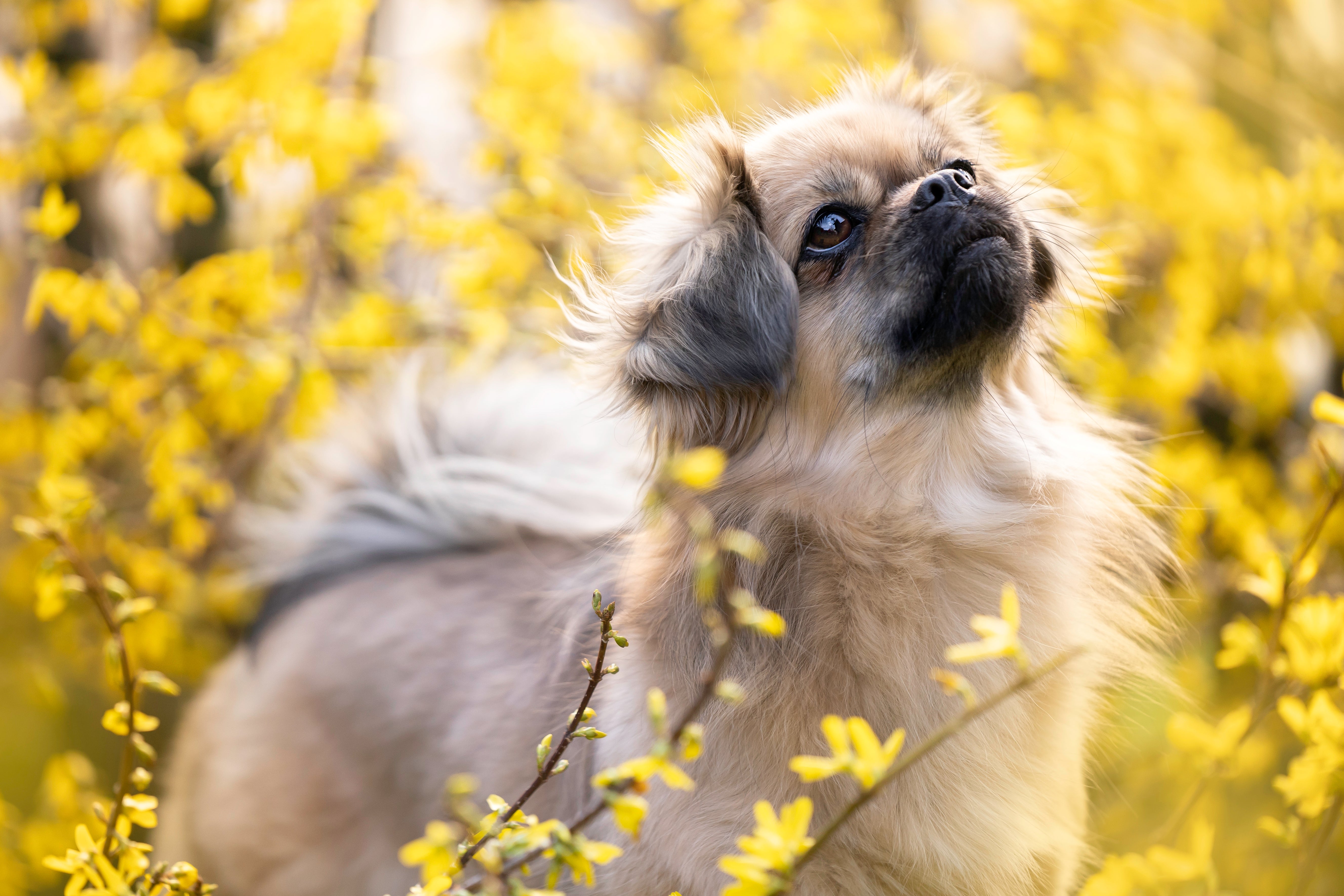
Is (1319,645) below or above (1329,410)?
below

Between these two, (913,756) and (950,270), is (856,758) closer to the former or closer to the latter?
(913,756)

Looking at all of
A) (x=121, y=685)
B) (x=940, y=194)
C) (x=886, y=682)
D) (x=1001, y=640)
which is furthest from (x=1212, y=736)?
(x=121, y=685)

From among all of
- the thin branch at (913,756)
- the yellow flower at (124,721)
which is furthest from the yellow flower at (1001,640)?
the yellow flower at (124,721)

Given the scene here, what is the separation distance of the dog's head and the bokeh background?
377 millimetres

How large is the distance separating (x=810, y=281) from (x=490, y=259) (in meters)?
1.48

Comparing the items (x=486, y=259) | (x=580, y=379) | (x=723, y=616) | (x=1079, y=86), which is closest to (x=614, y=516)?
(x=580, y=379)

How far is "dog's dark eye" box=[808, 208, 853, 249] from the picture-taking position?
1.87m

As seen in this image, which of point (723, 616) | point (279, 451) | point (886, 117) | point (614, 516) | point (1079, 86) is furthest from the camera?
point (1079, 86)

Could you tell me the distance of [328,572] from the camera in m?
2.80

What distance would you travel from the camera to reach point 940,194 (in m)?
1.76

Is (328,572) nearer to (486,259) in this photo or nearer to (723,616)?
(486,259)

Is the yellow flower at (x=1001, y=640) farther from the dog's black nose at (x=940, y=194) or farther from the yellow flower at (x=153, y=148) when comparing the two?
the yellow flower at (x=153, y=148)

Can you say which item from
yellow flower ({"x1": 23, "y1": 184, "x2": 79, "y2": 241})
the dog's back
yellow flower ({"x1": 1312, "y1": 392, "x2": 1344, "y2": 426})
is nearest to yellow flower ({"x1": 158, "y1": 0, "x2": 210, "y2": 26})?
yellow flower ({"x1": 23, "y1": 184, "x2": 79, "y2": 241})

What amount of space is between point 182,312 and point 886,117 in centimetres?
231
